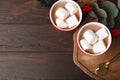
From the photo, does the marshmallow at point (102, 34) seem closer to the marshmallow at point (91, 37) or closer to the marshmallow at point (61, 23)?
the marshmallow at point (91, 37)

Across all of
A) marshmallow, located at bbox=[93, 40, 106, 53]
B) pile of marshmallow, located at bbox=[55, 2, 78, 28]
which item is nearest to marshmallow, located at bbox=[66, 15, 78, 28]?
pile of marshmallow, located at bbox=[55, 2, 78, 28]

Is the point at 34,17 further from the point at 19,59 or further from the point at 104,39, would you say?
the point at 104,39

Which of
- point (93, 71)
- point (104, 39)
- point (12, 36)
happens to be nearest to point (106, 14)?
point (104, 39)

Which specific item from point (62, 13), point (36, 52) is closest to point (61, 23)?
point (62, 13)

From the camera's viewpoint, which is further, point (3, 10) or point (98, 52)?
point (3, 10)

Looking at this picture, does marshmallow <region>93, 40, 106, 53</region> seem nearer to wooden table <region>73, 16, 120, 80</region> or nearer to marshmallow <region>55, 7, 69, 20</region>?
wooden table <region>73, 16, 120, 80</region>

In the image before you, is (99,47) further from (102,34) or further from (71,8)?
(71,8)

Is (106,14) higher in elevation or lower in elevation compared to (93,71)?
higher
